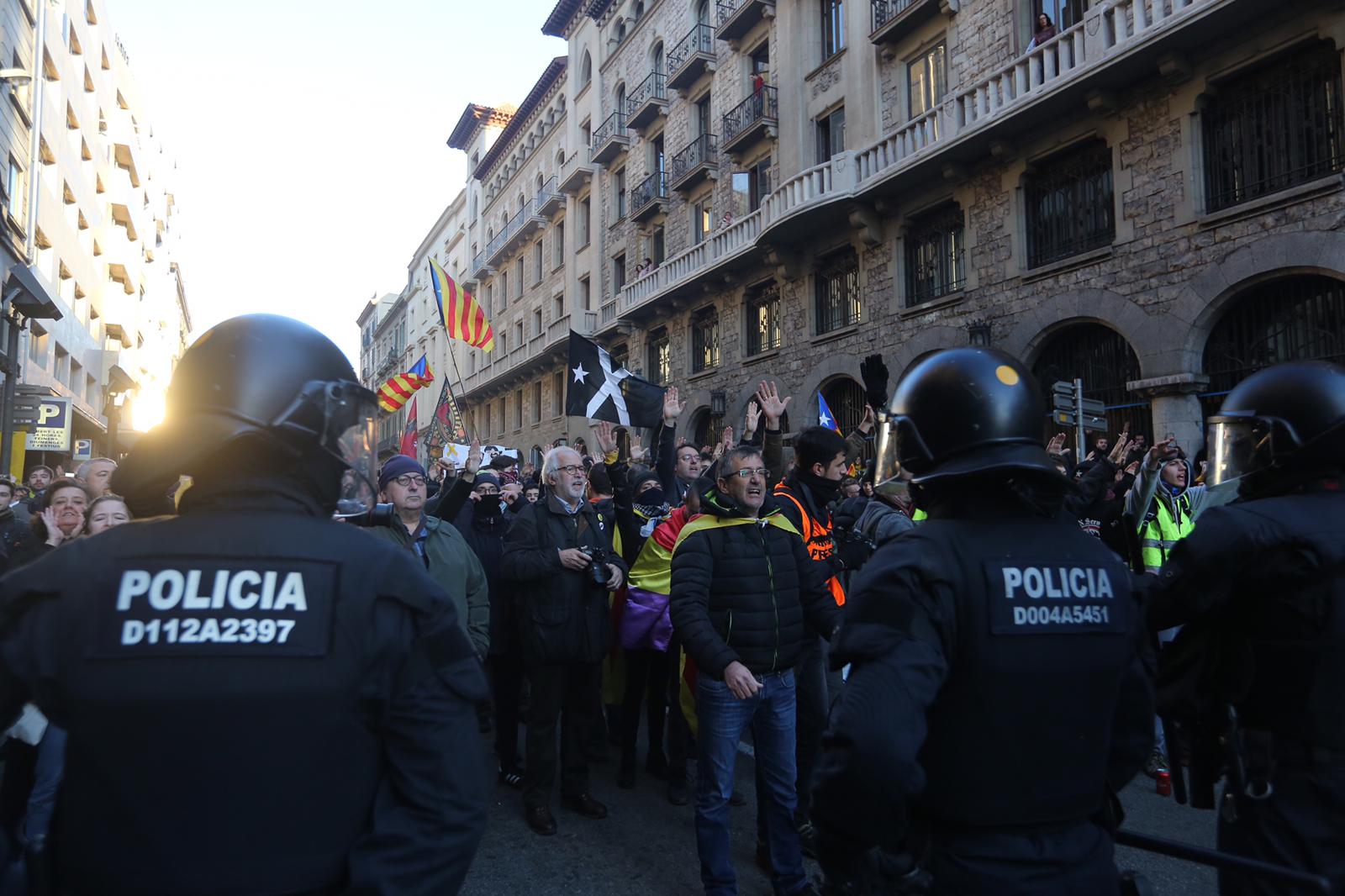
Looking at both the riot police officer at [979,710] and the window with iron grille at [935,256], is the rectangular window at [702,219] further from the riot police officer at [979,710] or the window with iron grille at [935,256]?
the riot police officer at [979,710]

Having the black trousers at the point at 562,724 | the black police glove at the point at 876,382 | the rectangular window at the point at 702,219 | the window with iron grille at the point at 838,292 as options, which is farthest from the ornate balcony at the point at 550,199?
the black trousers at the point at 562,724

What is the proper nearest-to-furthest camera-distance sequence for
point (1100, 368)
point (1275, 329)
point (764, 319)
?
point (1275, 329)
point (1100, 368)
point (764, 319)

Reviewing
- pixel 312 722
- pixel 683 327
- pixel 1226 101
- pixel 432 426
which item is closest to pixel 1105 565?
pixel 312 722

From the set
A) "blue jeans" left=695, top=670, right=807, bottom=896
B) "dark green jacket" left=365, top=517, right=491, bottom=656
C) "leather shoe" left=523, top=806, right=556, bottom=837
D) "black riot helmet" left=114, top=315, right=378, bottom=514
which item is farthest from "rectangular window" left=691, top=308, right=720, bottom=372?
"black riot helmet" left=114, top=315, right=378, bottom=514

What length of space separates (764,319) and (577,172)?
1192 centimetres

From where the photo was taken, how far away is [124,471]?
1695 millimetres

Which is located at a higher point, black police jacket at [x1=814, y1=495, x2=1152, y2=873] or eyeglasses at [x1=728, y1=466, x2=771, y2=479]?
eyeglasses at [x1=728, y1=466, x2=771, y2=479]

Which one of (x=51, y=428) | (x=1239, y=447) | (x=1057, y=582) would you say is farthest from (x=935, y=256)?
(x=51, y=428)

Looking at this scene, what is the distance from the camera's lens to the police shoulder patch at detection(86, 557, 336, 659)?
1.39 m

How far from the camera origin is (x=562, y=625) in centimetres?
468

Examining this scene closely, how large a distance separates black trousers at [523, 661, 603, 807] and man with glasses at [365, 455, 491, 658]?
0.38 metres

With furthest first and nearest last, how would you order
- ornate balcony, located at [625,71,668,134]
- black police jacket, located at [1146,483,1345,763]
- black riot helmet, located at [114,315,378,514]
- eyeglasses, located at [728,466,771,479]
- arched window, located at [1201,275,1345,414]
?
ornate balcony, located at [625,71,668,134]
arched window, located at [1201,275,1345,414]
eyeglasses, located at [728,466,771,479]
black police jacket, located at [1146,483,1345,763]
black riot helmet, located at [114,315,378,514]

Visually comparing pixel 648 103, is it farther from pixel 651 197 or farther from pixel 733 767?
pixel 733 767

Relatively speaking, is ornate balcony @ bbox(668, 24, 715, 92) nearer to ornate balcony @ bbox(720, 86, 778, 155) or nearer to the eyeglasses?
ornate balcony @ bbox(720, 86, 778, 155)
